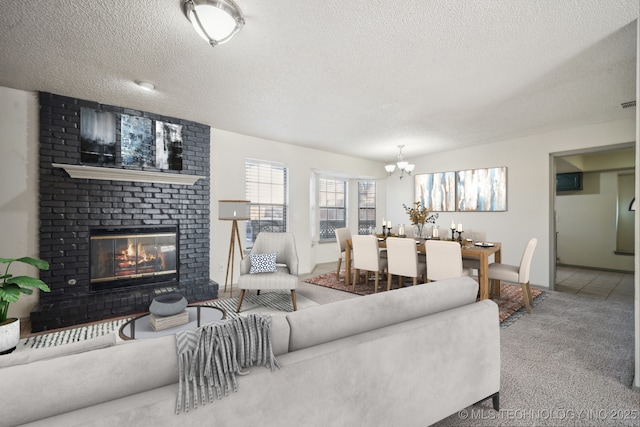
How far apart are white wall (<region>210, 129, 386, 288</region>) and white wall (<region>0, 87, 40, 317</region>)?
2.00 meters

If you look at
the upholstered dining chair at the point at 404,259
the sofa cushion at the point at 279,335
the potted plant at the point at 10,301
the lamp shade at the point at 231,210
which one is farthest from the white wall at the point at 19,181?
the upholstered dining chair at the point at 404,259

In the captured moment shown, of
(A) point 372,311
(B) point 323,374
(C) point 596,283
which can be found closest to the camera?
(B) point 323,374

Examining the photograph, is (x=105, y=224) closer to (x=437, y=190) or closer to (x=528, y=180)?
(x=437, y=190)

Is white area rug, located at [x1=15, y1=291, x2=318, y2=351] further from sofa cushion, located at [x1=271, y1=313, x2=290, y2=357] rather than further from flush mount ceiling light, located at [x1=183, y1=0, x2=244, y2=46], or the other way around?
flush mount ceiling light, located at [x1=183, y1=0, x2=244, y2=46]

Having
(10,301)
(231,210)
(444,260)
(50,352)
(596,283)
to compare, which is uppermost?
(231,210)

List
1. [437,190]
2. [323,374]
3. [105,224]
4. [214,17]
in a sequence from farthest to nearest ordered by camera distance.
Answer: [437,190] → [105,224] → [214,17] → [323,374]

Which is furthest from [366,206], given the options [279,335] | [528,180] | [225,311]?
[279,335]

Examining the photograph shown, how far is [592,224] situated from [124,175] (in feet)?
28.8

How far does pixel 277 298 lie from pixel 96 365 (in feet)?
10.9

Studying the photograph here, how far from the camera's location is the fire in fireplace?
3619 millimetres

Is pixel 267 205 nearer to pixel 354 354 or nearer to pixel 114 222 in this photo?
pixel 114 222

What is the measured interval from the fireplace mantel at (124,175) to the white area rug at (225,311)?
5.57 feet

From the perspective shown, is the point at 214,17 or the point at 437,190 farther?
the point at 437,190

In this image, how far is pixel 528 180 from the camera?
502cm
